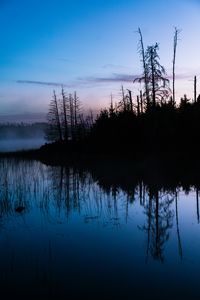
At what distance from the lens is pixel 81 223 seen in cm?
1064

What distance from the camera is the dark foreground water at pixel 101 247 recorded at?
6.11 m

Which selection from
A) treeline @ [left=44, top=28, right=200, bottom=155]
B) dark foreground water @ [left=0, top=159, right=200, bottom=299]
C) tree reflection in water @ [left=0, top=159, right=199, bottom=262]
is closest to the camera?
dark foreground water @ [left=0, top=159, right=200, bottom=299]

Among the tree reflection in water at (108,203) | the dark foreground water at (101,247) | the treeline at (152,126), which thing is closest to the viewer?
the dark foreground water at (101,247)

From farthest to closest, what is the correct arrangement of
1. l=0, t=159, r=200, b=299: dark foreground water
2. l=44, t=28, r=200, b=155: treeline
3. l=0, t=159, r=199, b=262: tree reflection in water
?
l=44, t=28, r=200, b=155: treeline < l=0, t=159, r=199, b=262: tree reflection in water < l=0, t=159, r=200, b=299: dark foreground water

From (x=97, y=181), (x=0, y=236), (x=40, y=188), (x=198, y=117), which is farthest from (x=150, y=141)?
(x=0, y=236)

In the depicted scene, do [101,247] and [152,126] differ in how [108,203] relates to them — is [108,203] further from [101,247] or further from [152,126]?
[152,126]

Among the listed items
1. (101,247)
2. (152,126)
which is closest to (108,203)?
(101,247)

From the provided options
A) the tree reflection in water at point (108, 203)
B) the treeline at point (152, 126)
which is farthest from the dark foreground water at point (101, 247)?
the treeline at point (152, 126)

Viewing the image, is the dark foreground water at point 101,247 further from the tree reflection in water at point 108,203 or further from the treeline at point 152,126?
the treeline at point 152,126

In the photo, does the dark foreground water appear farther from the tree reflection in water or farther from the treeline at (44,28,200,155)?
the treeline at (44,28,200,155)

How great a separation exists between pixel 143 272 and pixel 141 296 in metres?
0.99

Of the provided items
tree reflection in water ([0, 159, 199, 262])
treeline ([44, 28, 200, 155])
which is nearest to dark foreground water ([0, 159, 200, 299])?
tree reflection in water ([0, 159, 199, 262])

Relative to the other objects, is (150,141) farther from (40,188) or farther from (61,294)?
(61,294)

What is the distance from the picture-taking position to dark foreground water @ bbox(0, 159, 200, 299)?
20.1 feet
